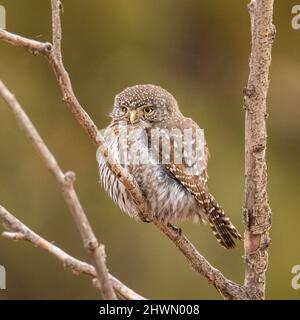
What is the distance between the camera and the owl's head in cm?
472

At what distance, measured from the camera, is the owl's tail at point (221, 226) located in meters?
4.48

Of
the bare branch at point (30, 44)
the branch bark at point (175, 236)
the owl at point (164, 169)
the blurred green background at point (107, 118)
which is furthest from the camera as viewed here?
the blurred green background at point (107, 118)

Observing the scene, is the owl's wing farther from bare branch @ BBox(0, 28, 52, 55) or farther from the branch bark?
bare branch @ BBox(0, 28, 52, 55)

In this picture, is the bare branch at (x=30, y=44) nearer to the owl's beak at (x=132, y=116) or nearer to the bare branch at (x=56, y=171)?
the bare branch at (x=56, y=171)

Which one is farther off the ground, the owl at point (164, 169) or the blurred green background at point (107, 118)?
the blurred green background at point (107, 118)

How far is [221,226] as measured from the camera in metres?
4.50

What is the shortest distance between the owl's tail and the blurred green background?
3.33 meters

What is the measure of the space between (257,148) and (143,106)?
1.43 meters

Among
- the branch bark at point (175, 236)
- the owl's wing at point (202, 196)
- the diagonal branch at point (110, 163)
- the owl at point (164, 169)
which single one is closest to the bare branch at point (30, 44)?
the diagonal branch at point (110, 163)

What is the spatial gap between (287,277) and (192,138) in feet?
12.3

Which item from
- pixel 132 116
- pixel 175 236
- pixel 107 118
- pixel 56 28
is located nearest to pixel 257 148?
pixel 175 236

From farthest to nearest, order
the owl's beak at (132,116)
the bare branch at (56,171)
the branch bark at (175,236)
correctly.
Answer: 1. the owl's beak at (132,116)
2. the branch bark at (175,236)
3. the bare branch at (56,171)

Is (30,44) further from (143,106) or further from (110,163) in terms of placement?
(143,106)

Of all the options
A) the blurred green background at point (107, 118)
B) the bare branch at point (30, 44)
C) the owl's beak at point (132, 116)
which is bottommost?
the bare branch at point (30, 44)
